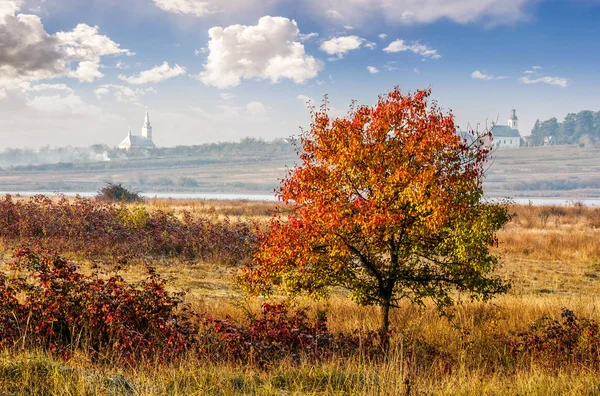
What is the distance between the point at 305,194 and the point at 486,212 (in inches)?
125

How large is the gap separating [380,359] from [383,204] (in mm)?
2553

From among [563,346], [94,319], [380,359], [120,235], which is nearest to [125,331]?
[94,319]

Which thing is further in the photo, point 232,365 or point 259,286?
point 259,286

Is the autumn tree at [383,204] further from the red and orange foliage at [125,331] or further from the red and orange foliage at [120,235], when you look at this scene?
the red and orange foliage at [120,235]

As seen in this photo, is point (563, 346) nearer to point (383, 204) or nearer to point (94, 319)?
point (383, 204)

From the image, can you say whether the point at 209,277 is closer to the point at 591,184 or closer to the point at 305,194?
the point at 305,194

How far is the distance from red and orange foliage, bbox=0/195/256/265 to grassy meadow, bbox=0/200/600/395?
0.78 meters

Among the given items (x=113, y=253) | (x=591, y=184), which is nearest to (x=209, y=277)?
(x=113, y=253)

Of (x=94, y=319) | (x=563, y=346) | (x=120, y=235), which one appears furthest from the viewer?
(x=120, y=235)

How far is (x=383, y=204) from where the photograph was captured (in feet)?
30.8

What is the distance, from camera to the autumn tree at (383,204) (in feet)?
31.0

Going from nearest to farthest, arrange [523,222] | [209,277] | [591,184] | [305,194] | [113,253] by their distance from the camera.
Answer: [305,194], [209,277], [113,253], [523,222], [591,184]

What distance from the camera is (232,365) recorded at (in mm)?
8367

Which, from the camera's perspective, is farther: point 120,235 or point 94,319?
point 120,235
